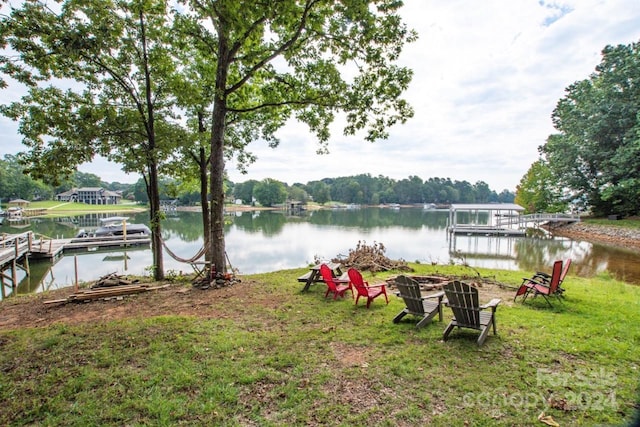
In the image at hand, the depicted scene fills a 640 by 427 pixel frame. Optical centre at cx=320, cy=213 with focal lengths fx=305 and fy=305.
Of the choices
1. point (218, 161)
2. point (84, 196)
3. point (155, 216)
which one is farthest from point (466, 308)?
point (84, 196)

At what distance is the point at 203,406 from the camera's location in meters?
2.85

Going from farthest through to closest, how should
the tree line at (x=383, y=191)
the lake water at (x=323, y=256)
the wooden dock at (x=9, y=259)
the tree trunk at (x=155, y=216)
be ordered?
the tree line at (x=383, y=191)
the lake water at (x=323, y=256)
the wooden dock at (x=9, y=259)
the tree trunk at (x=155, y=216)

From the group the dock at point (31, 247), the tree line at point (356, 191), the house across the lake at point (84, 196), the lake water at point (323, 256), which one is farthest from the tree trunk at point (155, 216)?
the house across the lake at point (84, 196)

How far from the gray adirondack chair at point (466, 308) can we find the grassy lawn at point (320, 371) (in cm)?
20

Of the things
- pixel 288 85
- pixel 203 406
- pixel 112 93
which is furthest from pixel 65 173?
pixel 203 406

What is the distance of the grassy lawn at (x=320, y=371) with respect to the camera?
2.75 metres

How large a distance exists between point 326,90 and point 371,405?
7227 mm

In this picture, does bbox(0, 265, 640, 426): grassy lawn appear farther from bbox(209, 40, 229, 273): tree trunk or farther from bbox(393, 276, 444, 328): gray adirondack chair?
bbox(209, 40, 229, 273): tree trunk

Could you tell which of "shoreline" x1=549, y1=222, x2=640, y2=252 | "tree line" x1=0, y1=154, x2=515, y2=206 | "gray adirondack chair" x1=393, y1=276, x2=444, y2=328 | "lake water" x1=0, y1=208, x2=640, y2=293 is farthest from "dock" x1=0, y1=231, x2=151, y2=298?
"tree line" x1=0, y1=154, x2=515, y2=206

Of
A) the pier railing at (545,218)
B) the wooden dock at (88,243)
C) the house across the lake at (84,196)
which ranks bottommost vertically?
the wooden dock at (88,243)

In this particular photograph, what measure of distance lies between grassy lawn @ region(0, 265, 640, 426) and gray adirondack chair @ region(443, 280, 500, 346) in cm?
20

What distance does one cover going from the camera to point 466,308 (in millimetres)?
4215

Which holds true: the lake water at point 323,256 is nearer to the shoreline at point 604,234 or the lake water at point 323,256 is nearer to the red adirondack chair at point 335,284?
the shoreline at point 604,234

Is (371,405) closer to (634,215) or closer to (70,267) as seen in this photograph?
(70,267)
